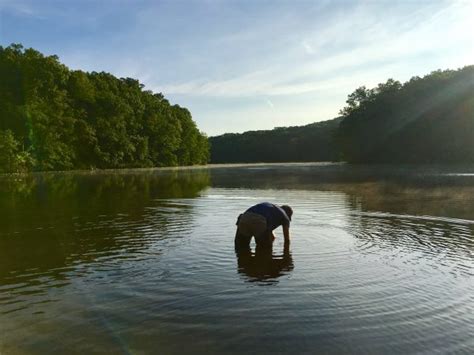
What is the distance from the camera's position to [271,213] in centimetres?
1205

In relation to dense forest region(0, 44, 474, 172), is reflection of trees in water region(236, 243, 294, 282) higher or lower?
lower

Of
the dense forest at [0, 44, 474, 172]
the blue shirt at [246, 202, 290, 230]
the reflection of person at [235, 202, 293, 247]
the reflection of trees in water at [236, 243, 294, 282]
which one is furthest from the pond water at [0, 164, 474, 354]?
the dense forest at [0, 44, 474, 172]

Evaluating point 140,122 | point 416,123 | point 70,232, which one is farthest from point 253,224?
point 140,122

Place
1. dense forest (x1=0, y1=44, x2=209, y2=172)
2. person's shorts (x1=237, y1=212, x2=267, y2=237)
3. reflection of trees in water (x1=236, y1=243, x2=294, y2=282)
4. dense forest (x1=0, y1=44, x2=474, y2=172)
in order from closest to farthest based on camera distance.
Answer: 1. reflection of trees in water (x1=236, y1=243, x2=294, y2=282)
2. person's shorts (x1=237, y1=212, x2=267, y2=237)
3. dense forest (x1=0, y1=44, x2=209, y2=172)
4. dense forest (x1=0, y1=44, x2=474, y2=172)

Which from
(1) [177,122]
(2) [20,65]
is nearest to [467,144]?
(1) [177,122]

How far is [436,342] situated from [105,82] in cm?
11227

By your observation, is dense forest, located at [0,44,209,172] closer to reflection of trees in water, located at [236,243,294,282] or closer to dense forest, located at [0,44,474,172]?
dense forest, located at [0,44,474,172]

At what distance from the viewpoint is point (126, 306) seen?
7859mm

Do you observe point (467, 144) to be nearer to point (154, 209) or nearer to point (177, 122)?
point (177, 122)

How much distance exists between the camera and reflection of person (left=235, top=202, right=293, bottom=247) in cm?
1177

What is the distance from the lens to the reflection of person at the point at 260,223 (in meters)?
11.8

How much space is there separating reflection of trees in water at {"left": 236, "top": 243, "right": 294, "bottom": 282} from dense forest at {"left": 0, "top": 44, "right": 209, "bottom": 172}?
6531 cm

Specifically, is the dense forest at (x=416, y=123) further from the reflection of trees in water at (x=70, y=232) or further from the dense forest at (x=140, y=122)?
the reflection of trees in water at (x=70, y=232)

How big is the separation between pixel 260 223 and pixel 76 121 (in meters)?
91.0
